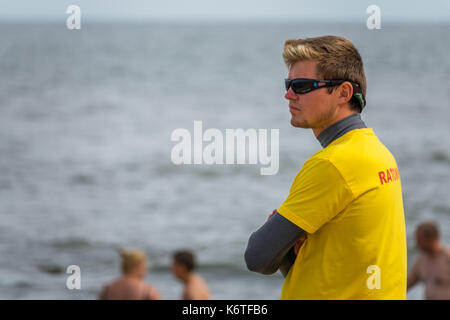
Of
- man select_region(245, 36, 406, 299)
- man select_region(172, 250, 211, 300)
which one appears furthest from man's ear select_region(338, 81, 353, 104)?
man select_region(172, 250, 211, 300)

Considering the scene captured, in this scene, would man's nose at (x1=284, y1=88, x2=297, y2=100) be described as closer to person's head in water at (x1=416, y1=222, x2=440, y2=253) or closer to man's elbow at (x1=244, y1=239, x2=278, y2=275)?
man's elbow at (x1=244, y1=239, x2=278, y2=275)

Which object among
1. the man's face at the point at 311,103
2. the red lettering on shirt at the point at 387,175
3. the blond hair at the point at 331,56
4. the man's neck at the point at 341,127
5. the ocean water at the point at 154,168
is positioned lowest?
the red lettering on shirt at the point at 387,175

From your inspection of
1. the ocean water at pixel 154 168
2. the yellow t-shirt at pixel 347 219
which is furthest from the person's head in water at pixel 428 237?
the yellow t-shirt at pixel 347 219

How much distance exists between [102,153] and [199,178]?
18.9ft

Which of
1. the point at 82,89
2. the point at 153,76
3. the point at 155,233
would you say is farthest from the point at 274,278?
the point at 153,76

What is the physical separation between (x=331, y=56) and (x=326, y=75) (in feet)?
0.20

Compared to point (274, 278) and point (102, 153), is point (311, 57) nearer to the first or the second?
point (274, 278)

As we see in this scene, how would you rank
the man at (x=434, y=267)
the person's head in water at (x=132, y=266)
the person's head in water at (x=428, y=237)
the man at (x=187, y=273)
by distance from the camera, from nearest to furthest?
the person's head in water at (x=428, y=237) < the man at (x=434, y=267) < the person's head in water at (x=132, y=266) < the man at (x=187, y=273)

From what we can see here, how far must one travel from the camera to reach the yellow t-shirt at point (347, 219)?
6.20ft

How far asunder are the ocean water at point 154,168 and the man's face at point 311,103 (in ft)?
27.4

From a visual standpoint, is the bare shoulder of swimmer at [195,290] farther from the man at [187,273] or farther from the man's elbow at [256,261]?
the man's elbow at [256,261]

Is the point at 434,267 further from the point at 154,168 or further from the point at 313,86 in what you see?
the point at 154,168

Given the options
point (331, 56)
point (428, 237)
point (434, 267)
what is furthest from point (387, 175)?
point (434, 267)
